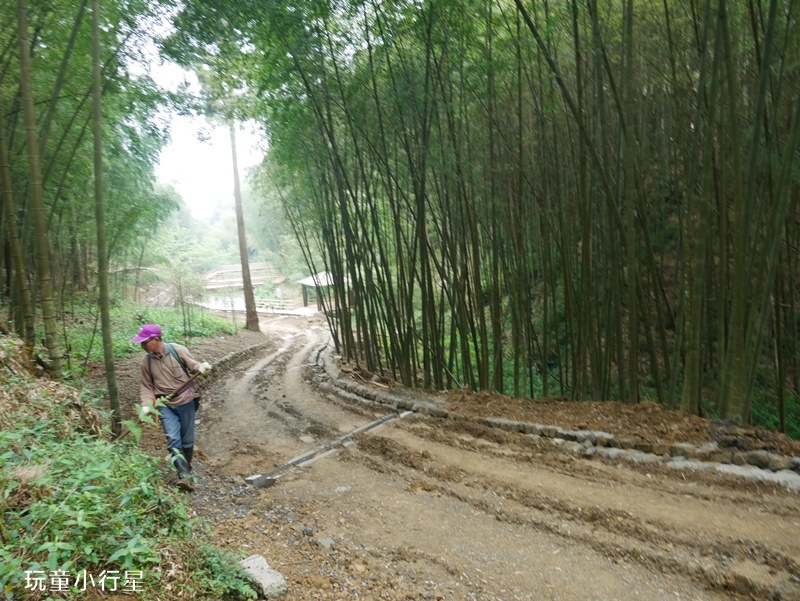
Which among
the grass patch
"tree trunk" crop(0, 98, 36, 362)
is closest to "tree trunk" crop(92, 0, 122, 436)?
"tree trunk" crop(0, 98, 36, 362)

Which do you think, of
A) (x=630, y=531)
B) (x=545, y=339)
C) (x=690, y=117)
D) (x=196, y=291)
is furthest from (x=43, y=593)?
(x=196, y=291)

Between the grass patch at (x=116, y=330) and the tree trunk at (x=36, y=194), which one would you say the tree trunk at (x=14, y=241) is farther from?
the grass patch at (x=116, y=330)

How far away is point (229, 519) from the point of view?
9.12 feet

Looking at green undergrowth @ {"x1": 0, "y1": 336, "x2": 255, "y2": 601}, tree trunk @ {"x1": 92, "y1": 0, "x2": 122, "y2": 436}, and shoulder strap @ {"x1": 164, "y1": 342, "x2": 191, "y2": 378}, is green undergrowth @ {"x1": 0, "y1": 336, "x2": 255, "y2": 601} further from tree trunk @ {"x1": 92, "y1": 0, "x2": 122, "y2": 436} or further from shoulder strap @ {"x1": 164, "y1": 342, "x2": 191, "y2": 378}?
tree trunk @ {"x1": 92, "y1": 0, "x2": 122, "y2": 436}

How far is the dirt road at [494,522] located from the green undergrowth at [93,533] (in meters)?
0.42

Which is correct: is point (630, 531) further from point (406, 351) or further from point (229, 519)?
point (406, 351)

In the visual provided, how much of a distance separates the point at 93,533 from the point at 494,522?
1.85 meters

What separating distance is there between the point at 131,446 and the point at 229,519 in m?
0.80

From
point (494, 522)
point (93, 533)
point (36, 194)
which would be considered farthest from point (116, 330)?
point (494, 522)

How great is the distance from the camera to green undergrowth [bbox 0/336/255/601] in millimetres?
1469

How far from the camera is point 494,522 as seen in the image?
8.34 ft

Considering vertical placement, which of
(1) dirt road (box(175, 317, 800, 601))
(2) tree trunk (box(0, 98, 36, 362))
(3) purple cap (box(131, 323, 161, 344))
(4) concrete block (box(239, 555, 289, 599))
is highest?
(2) tree trunk (box(0, 98, 36, 362))

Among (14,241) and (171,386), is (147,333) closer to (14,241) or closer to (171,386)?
(171,386)

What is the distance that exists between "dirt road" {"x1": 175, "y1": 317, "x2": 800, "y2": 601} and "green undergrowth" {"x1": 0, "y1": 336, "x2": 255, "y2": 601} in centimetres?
42
